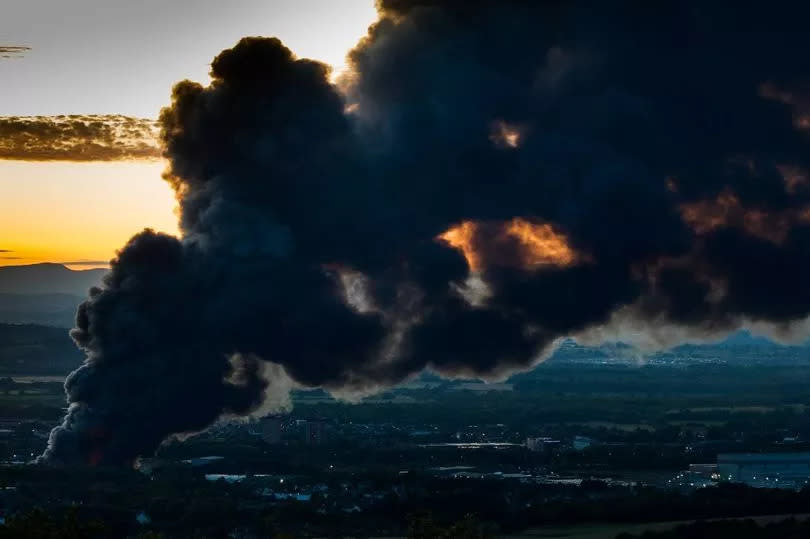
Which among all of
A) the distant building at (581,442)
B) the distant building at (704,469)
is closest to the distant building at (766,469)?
the distant building at (704,469)

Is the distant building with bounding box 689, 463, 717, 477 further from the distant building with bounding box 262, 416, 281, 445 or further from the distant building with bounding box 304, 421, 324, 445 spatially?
the distant building with bounding box 262, 416, 281, 445

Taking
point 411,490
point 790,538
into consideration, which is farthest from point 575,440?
point 790,538

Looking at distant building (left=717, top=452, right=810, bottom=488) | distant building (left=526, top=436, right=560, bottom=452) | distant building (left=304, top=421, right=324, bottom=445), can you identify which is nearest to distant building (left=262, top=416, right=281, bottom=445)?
distant building (left=304, top=421, right=324, bottom=445)

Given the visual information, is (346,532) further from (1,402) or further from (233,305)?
(1,402)

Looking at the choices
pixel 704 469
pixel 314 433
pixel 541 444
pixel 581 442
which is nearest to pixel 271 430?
pixel 314 433

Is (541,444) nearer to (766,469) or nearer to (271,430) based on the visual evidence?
(766,469)

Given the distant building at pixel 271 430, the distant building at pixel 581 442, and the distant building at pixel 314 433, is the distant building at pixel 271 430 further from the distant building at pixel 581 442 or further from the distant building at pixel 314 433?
the distant building at pixel 581 442
